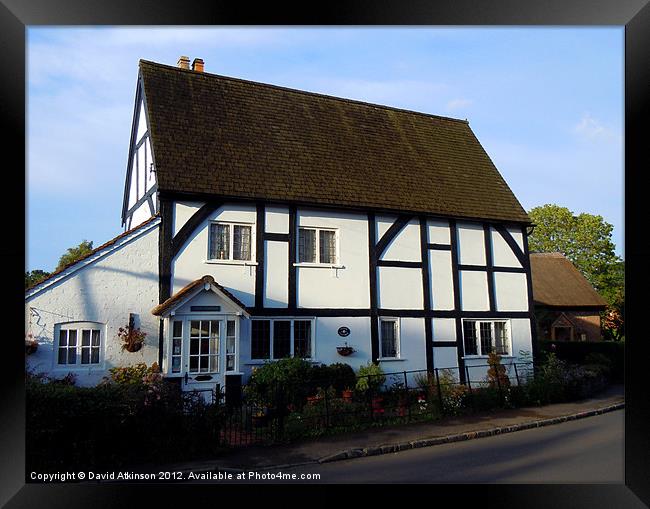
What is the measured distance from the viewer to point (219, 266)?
36.4ft

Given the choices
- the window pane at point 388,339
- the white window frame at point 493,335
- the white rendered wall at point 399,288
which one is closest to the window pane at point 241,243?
the white rendered wall at point 399,288

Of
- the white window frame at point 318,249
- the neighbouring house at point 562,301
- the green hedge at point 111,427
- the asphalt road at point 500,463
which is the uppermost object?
the white window frame at point 318,249

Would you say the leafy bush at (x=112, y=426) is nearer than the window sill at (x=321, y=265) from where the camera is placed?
Yes

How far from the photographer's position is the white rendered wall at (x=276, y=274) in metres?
11.5

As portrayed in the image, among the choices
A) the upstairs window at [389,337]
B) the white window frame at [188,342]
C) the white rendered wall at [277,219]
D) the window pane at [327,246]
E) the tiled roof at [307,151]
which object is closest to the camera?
the white window frame at [188,342]

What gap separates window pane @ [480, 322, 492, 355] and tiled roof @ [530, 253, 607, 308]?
5.55ft

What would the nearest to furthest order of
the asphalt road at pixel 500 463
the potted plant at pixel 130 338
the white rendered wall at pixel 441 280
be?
the asphalt road at pixel 500 463 < the potted plant at pixel 130 338 < the white rendered wall at pixel 441 280

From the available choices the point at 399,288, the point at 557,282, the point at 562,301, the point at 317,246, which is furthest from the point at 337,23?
the point at 557,282

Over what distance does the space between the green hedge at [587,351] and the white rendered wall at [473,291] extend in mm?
1966

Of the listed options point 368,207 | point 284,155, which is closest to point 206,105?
point 284,155

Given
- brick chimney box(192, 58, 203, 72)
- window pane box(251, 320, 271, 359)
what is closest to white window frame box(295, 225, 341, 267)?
window pane box(251, 320, 271, 359)

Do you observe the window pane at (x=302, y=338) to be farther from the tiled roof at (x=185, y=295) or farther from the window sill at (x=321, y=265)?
the tiled roof at (x=185, y=295)

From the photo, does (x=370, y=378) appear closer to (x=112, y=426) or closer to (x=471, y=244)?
(x=471, y=244)
